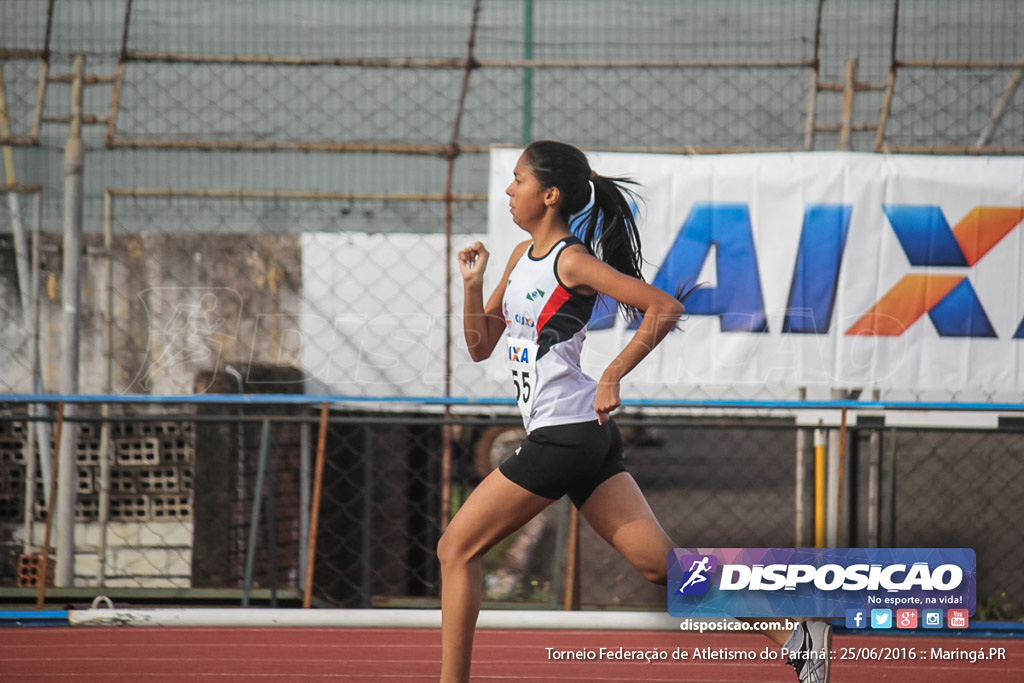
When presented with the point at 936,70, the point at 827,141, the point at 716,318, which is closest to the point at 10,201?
the point at 716,318

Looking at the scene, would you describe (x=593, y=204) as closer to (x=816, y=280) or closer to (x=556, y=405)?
(x=556, y=405)

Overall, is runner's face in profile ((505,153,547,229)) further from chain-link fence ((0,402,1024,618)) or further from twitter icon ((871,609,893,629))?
chain-link fence ((0,402,1024,618))

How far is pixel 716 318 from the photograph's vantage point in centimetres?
680

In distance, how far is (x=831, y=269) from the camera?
Answer: 6.74 metres

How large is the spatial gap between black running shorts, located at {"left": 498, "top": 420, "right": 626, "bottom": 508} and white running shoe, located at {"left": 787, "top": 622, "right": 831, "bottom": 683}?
93cm

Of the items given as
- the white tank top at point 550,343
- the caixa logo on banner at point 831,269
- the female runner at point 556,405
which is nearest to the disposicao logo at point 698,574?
the female runner at point 556,405

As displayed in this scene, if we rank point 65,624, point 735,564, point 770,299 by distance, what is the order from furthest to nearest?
point 770,299
point 65,624
point 735,564

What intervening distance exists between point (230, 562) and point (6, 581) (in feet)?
4.79

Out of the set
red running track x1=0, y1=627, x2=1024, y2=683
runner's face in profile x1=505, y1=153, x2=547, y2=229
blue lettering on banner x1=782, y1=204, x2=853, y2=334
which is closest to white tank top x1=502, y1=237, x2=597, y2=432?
runner's face in profile x1=505, y1=153, x2=547, y2=229

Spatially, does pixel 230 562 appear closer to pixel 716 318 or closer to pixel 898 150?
pixel 716 318

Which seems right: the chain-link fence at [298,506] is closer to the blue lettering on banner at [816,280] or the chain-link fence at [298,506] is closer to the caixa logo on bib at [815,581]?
the blue lettering on banner at [816,280]

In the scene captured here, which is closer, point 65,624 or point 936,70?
point 65,624

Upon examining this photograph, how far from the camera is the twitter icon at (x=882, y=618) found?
477 cm

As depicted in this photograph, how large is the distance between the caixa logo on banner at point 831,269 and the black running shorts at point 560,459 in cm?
316
